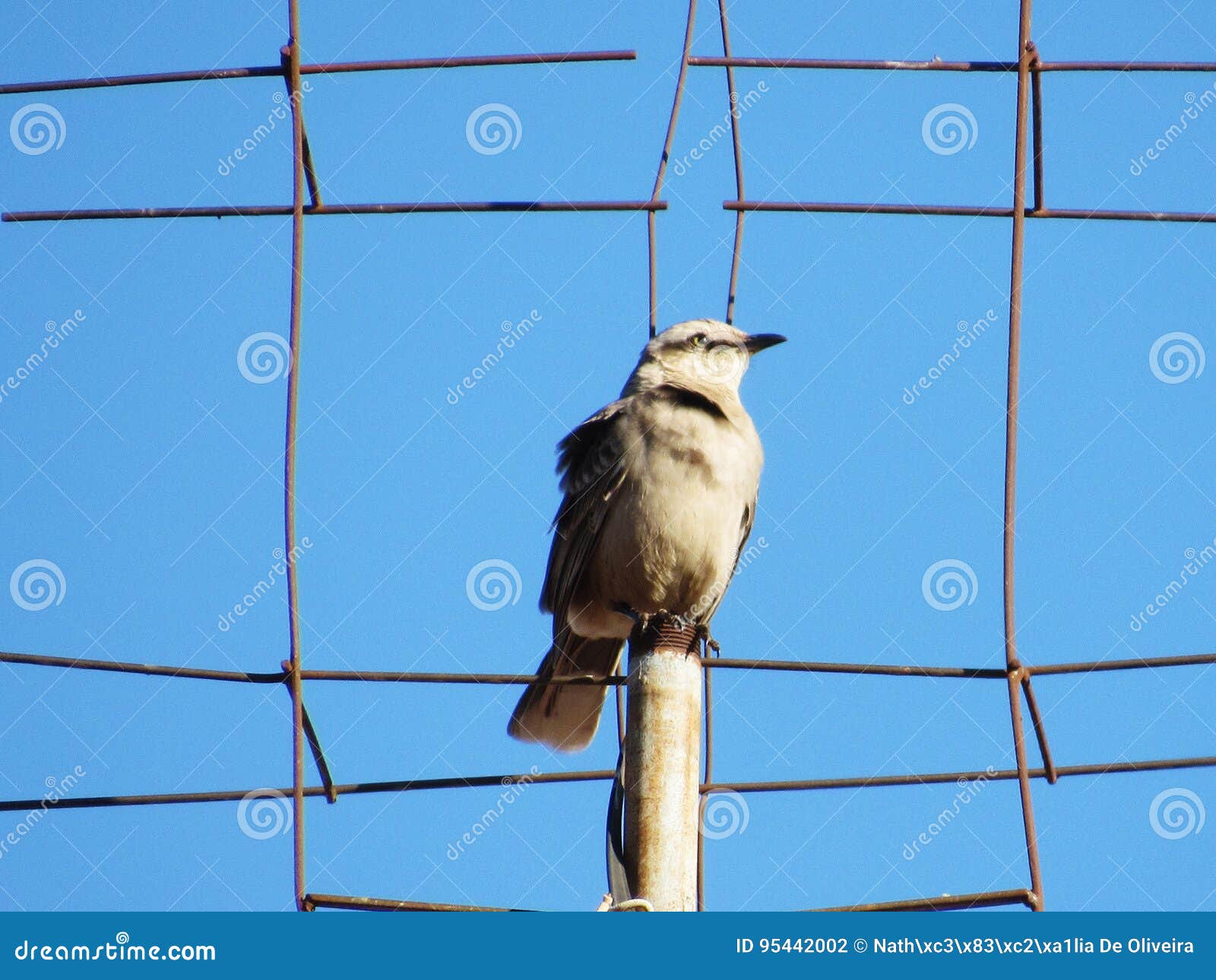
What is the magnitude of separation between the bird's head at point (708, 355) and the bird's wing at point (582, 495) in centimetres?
36

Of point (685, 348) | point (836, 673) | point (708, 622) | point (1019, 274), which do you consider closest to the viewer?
point (836, 673)

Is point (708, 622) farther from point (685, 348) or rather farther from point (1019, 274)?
point (1019, 274)

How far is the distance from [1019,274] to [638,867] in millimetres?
2755

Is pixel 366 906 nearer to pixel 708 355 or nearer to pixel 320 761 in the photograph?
pixel 320 761

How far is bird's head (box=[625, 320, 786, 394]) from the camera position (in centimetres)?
822

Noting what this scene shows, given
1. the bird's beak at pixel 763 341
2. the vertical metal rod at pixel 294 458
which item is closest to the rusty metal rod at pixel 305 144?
the vertical metal rod at pixel 294 458

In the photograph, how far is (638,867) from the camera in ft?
17.5

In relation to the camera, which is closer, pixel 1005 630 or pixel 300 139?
pixel 1005 630

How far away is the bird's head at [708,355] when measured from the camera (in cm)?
822

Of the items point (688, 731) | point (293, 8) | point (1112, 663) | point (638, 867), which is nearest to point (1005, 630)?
point (1112, 663)

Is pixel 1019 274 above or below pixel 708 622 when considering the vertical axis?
above

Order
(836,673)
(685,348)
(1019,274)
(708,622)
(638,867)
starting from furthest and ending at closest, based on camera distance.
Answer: (685,348), (708,622), (1019,274), (836,673), (638,867)

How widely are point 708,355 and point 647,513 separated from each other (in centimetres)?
112

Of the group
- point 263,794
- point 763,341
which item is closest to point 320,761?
point 263,794
